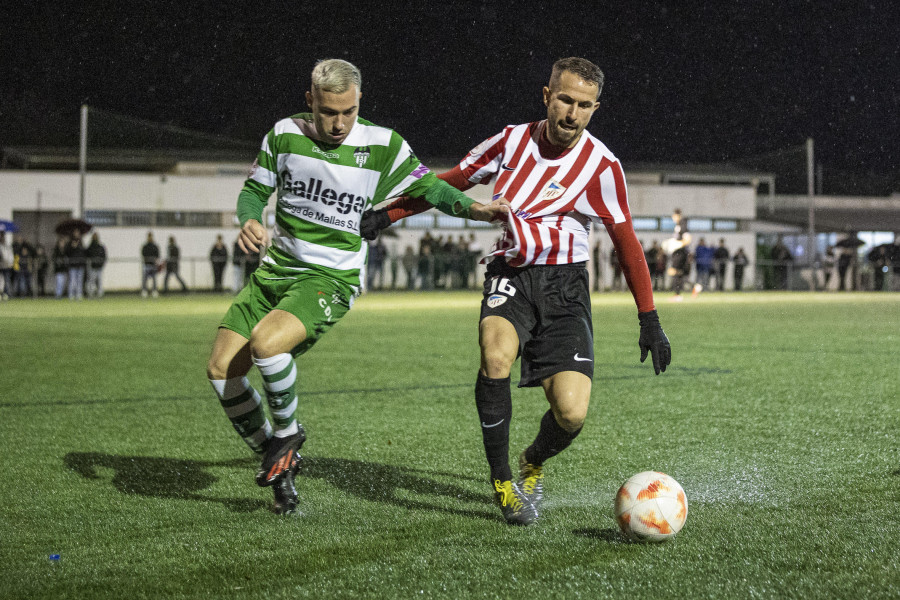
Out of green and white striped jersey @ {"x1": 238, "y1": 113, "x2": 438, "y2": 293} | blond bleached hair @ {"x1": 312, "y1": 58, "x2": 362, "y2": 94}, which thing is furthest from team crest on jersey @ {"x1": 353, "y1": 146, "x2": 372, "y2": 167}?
blond bleached hair @ {"x1": 312, "y1": 58, "x2": 362, "y2": 94}

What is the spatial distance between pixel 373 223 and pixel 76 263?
20910 millimetres

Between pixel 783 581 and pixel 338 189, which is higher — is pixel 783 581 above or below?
below

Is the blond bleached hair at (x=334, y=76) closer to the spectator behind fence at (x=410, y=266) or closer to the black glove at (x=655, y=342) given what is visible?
the black glove at (x=655, y=342)

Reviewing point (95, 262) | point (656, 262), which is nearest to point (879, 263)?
point (656, 262)

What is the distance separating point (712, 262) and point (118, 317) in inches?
792

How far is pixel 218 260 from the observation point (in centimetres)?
2756

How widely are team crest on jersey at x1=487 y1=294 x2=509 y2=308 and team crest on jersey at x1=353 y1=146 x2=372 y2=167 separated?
0.88 m

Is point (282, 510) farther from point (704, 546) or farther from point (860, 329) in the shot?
point (860, 329)

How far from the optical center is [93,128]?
35.2 meters

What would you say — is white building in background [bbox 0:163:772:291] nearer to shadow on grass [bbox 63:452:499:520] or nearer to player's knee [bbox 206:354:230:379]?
shadow on grass [bbox 63:452:499:520]

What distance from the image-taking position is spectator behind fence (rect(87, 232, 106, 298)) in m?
24.3

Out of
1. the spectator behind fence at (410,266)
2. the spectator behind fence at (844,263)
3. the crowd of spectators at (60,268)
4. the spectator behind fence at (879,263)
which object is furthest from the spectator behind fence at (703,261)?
the crowd of spectators at (60,268)

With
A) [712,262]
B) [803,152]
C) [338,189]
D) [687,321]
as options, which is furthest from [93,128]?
[338,189]

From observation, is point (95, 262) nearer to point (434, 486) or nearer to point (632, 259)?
point (434, 486)
